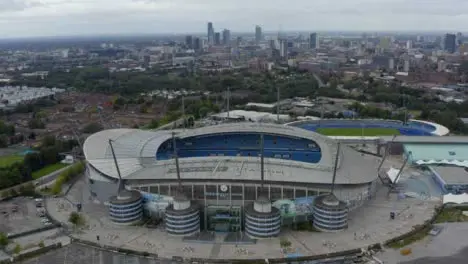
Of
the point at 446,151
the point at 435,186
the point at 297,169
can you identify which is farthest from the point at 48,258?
the point at 446,151

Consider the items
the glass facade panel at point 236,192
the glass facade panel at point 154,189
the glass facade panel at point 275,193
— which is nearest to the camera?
→ the glass facade panel at point 275,193

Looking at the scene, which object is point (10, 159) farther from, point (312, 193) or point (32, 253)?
point (312, 193)

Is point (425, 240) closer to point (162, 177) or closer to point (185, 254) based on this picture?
point (185, 254)

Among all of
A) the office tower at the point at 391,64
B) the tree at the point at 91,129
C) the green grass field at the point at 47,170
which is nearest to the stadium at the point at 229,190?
the green grass field at the point at 47,170

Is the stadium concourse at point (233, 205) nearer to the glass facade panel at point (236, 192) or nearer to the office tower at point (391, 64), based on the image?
the glass facade panel at point (236, 192)

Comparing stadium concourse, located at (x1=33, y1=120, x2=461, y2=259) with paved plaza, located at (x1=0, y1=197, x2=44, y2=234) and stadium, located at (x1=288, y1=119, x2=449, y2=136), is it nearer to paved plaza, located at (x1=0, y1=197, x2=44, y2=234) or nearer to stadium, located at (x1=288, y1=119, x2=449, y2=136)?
paved plaza, located at (x1=0, y1=197, x2=44, y2=234)

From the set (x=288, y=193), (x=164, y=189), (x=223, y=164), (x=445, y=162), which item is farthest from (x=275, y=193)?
(x=445, y=162)
